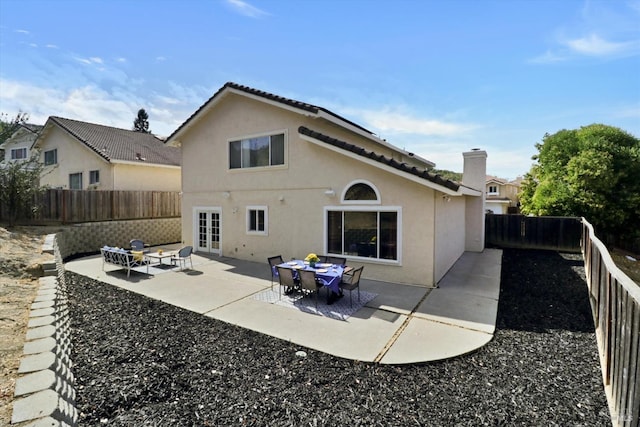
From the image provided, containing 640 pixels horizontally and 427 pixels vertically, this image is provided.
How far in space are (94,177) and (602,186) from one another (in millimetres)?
31517

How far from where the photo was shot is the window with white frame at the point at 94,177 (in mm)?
19984

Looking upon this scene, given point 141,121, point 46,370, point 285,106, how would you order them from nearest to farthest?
point 46,370
point 285,106
point 141,121

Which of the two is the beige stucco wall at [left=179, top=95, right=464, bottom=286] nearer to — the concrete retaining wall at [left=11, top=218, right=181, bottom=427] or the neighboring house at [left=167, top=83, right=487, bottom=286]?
the neighboring house at [left=167, top=83, right=487, bottom=286]

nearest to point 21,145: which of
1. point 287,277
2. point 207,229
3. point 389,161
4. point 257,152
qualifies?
point 207,229

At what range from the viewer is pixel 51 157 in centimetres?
2312

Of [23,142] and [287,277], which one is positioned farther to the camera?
[23,142]

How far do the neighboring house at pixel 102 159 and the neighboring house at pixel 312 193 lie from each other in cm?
610

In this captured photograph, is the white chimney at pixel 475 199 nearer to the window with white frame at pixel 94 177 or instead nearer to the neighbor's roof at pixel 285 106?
the neighbor's roof at pixel 285 106

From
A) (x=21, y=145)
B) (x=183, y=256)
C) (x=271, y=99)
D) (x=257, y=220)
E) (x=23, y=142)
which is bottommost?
(x=183, y=256)

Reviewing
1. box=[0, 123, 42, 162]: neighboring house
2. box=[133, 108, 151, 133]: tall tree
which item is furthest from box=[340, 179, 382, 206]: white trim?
box=[133, 108, 151, 133]: tall tree

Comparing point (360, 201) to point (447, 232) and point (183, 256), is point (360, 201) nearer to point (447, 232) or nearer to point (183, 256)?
point (447, 232)

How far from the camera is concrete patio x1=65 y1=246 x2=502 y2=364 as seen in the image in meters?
5.69

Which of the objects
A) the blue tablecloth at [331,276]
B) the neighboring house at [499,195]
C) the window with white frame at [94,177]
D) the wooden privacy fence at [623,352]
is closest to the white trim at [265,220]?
the blue tablecloth at [331,276]

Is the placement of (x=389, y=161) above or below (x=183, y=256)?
above
